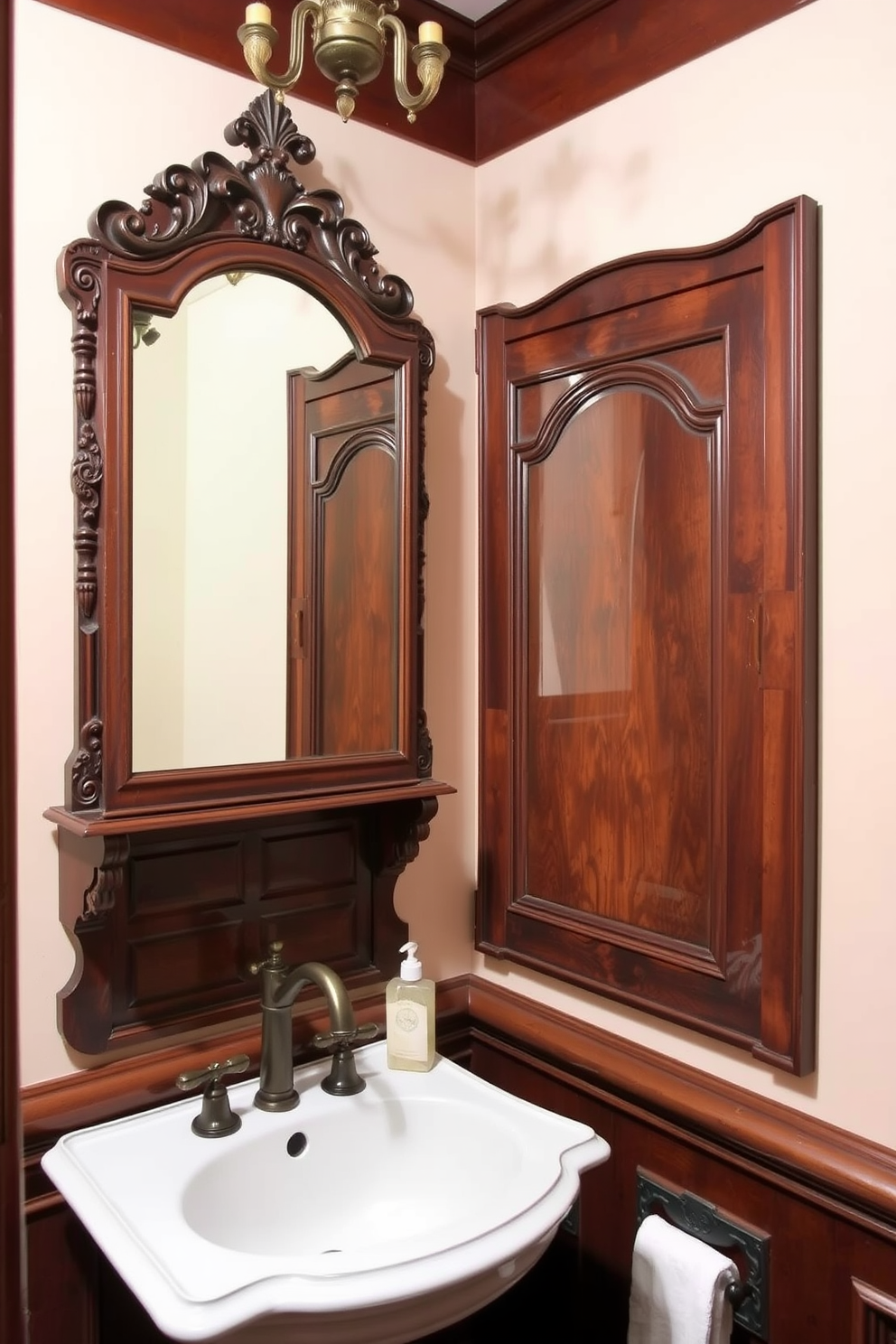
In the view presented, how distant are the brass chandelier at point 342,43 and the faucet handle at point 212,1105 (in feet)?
Result: 3.99

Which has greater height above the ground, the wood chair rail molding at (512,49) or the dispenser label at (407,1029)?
the wood chair rail molding at (512,49)

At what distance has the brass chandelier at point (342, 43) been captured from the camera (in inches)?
45.8

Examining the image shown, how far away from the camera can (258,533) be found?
4.54 feet

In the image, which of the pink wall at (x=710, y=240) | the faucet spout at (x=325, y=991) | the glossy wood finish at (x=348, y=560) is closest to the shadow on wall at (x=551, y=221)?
the pink wall at (x=710, y=240)

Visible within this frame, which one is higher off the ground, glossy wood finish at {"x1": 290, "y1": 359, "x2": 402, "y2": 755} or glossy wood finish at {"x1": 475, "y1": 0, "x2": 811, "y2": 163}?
glossy wood finish at {"x1": 475, "y1": 0, "x2": 811, "y2": 163}

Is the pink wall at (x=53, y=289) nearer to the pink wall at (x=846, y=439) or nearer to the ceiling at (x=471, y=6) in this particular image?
the ceiling at (x=471, y=6)

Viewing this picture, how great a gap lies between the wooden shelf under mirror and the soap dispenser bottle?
0.50 feet

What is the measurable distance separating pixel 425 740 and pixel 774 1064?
2.19 ft

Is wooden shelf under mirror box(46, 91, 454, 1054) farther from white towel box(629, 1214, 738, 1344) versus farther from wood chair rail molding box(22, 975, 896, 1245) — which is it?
white towel box(629, 1214, 738, 1344)

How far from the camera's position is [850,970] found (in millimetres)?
1179

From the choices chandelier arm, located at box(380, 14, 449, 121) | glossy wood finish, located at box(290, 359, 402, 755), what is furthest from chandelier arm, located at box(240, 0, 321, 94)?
glossy wood finish, located at box(290, 359, 402, 755)

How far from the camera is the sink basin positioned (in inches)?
37.6

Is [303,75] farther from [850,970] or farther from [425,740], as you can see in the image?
[850,970]

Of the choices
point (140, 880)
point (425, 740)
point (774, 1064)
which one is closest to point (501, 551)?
point (425, 740)
